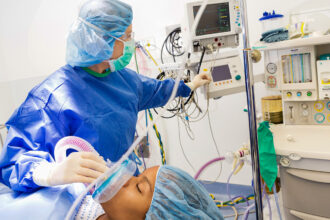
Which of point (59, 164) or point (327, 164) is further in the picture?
point (327, 164)

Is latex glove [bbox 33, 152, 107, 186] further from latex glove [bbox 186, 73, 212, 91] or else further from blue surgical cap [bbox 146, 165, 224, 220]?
latex glove [bbox 186, 73, 212, 91]

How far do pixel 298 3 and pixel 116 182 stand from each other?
1936mm

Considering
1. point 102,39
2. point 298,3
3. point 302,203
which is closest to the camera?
point 102,39

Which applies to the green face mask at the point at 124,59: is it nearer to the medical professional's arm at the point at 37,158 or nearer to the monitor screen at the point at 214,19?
the medical professional's arm at the point at 37,158

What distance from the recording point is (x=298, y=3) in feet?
6.80

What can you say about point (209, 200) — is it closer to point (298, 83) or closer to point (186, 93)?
point (186, 93)

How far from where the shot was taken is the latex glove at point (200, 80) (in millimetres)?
1719

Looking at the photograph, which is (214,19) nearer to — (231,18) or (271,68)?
(231,18)

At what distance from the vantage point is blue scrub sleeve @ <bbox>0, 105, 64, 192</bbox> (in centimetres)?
88

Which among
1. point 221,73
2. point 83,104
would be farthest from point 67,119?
point 221,73

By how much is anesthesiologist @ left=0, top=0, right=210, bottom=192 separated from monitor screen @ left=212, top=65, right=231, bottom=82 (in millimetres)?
510

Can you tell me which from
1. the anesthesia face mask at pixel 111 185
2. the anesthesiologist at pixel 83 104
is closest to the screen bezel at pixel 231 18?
the anesthesiologist at pixel 83 104

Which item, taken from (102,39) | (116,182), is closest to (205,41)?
(102,39)

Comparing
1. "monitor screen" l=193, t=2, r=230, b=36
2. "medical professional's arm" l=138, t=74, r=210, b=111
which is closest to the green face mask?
"medical professional's arm" l=138, t=74, r=210, b=111
